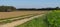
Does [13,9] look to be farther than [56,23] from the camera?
Yes

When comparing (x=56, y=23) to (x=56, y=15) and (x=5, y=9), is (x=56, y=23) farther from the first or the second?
(x=5, y=9)

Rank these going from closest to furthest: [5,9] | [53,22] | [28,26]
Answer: [28,26], [53,22], [5,9]

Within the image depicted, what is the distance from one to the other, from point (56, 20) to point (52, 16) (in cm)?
69

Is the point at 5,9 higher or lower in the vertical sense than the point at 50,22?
lower

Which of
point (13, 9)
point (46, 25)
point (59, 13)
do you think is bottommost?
point (13, 9)

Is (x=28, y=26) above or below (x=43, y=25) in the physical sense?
above

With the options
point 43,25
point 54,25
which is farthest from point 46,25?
point 54,25

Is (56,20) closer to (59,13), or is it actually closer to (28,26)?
(59,13)

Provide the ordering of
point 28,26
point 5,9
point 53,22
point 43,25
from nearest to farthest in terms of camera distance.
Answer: point 28,26, point 53,22, point 43,25, point 5,9

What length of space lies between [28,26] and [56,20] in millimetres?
3358

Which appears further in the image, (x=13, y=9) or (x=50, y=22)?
(x=13, y=9)

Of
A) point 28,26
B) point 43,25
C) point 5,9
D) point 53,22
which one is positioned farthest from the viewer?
point 5,9

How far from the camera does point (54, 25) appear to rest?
54.6 feet

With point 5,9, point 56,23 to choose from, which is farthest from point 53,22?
point 5,9
